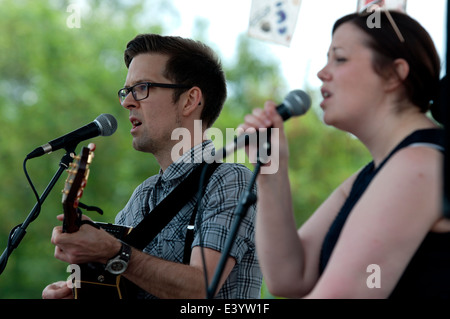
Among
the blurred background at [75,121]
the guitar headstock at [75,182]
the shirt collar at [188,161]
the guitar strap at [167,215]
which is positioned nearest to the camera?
the guitar headstock at [75,182]

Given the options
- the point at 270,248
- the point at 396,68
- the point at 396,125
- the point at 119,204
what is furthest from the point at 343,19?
the point at 119,204

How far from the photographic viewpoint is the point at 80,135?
2.37m

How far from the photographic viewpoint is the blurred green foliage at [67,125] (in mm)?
10062

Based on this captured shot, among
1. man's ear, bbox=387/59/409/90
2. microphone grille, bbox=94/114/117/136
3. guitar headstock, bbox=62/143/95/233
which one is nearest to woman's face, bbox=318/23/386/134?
man's ear, bbox=387/59/409/90

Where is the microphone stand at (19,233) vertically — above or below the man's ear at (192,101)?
below

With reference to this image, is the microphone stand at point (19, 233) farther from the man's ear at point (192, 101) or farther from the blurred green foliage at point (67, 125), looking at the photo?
the blurred green foliage at point (67, 125)

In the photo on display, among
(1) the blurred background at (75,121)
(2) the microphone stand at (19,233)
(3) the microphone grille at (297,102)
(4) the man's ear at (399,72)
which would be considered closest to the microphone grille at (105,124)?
(2) the microphone stand at (19,233)

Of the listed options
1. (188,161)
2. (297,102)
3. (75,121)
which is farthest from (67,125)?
(297,102)

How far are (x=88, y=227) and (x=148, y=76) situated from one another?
895 mm

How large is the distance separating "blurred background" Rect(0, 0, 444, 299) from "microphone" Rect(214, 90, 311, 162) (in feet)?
24.8

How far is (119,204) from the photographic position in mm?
10109

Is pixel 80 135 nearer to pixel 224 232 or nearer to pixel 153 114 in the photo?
pixel 153 114

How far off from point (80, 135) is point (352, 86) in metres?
1.16

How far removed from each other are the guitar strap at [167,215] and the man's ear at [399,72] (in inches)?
38.3
